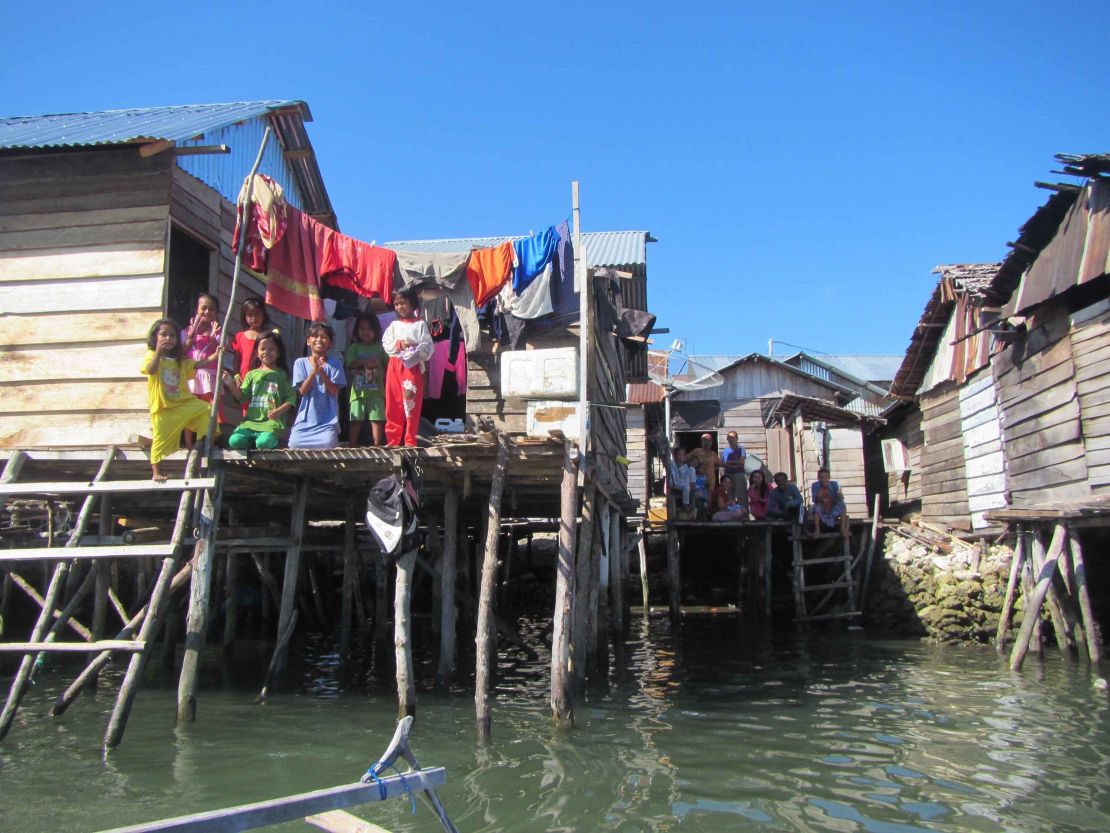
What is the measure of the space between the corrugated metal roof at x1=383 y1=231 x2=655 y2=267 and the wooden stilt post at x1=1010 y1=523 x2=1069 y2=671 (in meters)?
11.8

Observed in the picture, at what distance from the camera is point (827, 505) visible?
17.7m

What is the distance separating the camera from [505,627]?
10.7 m

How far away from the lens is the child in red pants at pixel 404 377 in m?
Answer: 8.77

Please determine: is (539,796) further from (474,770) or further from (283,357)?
(283,357)

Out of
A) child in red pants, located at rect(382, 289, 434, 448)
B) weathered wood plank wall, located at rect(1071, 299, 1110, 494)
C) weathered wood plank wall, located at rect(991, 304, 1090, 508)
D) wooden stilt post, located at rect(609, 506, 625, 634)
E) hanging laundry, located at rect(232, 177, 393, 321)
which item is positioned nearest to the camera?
child in red pants, located at rect(382, 289, 434, 448)

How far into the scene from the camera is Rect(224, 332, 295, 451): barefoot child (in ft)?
28.8

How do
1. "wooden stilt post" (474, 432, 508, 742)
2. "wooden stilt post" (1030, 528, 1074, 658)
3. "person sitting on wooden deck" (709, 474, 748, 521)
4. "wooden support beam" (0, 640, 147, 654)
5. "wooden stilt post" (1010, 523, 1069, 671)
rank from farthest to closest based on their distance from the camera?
1. "person sitting on wooden deck" (709, 474, 748, 521)
2. "wooden stilt post" (1030, 528, 1074, 658)
3. "wooden stilt post" (1010, 523, 1069, 671)
4. "wooden stilt post" (474, 432, 508, 742)
5. "wooden support beam" (0, 640, 147, 654)

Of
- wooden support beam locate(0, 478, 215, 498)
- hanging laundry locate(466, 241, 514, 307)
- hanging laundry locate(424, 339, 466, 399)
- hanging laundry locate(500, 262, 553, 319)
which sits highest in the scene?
hanging laundry locate(466, 241, 514, 307)

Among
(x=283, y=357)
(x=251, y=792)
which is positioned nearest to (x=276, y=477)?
(x=283, y=357)

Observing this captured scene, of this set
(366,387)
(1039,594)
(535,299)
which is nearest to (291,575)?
(366,387)

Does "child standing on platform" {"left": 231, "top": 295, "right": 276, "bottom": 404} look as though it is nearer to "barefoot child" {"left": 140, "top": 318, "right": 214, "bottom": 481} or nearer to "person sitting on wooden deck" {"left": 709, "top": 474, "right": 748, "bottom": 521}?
"barefoot child" {"left": 140, "top": 318, "right": 214, "bottom": 481}

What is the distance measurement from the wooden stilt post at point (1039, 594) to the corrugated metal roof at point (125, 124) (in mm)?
11656

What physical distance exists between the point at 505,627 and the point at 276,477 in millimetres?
3411

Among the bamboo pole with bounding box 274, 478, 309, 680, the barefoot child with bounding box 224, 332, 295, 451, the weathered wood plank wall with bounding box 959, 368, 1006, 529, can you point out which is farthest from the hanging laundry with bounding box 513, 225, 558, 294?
the weathered wood plank wall with bounding box 959, 368, 1006, 529
